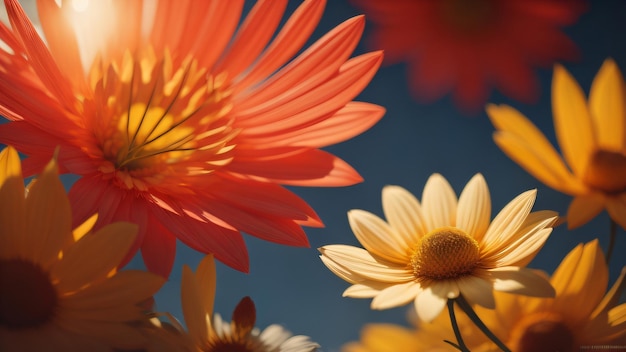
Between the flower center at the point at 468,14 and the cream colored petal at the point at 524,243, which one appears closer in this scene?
the cream colored petal at the point at 524,243

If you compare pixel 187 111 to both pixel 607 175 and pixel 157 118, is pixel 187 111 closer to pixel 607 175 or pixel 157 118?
pixel 157 118

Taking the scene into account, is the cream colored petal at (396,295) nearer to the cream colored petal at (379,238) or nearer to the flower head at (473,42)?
the cream colored petal at (379,238)

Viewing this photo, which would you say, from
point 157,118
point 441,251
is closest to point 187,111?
point 157,118

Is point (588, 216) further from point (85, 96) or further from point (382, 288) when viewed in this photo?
point (85, 96)

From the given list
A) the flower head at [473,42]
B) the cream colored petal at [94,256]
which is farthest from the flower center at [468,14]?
the cream colored petal at [94,256]

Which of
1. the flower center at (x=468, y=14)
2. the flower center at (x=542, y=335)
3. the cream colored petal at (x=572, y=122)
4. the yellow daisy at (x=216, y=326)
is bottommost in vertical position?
the yellow daisy at (x=216, y=326)

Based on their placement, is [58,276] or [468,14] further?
[468,14]

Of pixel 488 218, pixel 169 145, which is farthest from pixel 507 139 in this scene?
pixel 169 145

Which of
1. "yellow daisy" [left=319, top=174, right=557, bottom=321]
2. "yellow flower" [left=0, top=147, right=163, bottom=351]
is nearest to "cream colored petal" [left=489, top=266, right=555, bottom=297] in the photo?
"yellow daisy" [left=319, top=174, right=557, bottom=321]
